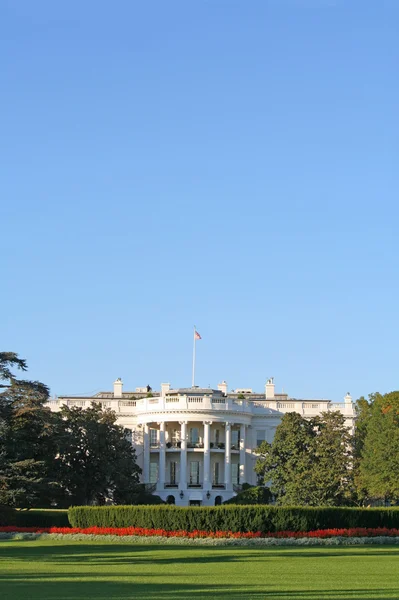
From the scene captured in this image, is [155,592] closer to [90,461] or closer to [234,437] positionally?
[90,461]

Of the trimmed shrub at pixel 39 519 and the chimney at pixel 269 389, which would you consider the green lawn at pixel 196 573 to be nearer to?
the trimmed shrub at pixel 39 519

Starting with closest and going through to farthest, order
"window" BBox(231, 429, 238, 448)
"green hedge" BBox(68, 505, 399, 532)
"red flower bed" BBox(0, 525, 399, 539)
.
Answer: "red flower bed" BBox(0, 525, 399, 539)
"green hedge" BBox(68, 505, 399, 532)
"window" BBox(231, 429, 238, 448)

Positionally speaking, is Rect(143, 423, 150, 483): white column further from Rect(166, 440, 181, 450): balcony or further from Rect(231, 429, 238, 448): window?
Rect(231, 429, 238, 448): window

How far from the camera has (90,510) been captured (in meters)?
56.4

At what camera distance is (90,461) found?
242ft

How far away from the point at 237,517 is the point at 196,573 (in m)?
22.5

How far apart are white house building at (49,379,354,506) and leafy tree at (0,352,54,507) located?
25404 mm

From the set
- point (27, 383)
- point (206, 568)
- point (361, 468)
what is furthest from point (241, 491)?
point (206, 568)

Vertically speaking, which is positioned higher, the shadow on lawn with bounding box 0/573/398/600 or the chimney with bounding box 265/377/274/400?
the chimney with bounding box 265/377/274/400

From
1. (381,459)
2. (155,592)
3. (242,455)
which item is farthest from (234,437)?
(155,592)

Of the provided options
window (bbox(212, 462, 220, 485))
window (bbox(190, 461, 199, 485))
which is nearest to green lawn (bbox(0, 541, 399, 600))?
window (bbox(190, 461, 199, 485))

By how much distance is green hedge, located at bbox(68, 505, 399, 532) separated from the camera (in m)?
51.5

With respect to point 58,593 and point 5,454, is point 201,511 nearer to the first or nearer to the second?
point 5,454

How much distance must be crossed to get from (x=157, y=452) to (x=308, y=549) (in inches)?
1959
